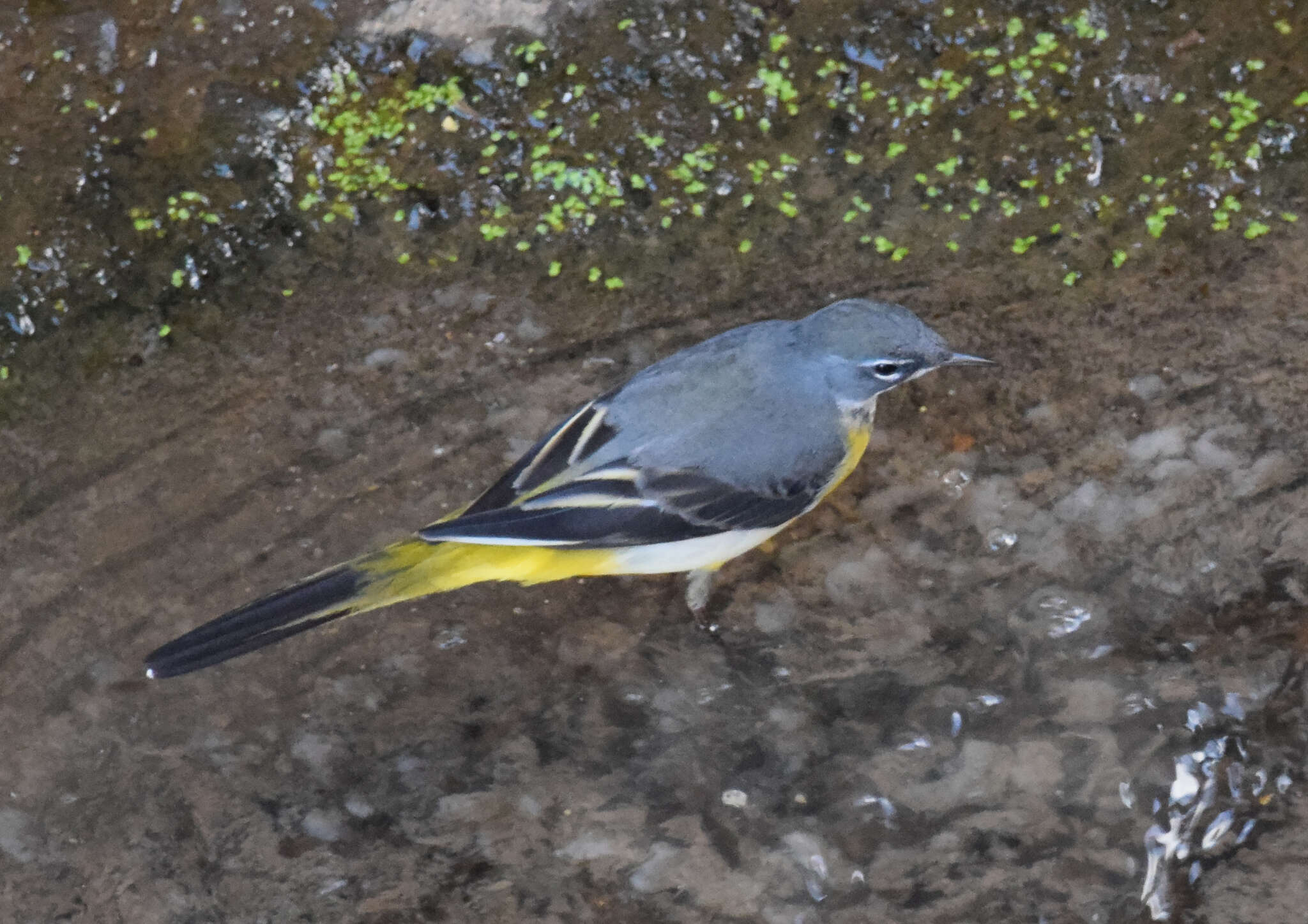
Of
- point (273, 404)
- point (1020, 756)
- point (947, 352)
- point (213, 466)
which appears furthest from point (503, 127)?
point (1020, 756)

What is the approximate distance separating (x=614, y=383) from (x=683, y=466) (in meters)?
0.76

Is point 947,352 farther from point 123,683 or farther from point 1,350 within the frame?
point 1,350

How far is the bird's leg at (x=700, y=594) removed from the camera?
406 cm

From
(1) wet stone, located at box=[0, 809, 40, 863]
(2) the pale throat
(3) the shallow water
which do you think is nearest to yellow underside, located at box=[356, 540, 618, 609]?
(3) the shallow water

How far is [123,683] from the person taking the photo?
3805 millimetres

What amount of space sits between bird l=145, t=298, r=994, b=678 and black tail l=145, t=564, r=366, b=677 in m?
0.01

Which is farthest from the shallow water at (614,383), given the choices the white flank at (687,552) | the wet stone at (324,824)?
the white flank at (687,552)

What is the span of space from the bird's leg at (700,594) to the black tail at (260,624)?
114 centimetres

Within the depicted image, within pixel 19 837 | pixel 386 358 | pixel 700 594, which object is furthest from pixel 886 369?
pixel 19 837

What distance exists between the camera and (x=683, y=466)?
3.73 m

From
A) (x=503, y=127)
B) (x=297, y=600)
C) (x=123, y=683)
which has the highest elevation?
(x=503, y=127)

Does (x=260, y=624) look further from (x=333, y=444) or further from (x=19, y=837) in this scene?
(x=19, y=837)

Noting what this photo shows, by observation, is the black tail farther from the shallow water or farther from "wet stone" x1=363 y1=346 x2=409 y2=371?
"wet stone" x1=363 y1=346 x2=409 y2=371

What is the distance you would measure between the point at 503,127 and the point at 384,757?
2.52m
